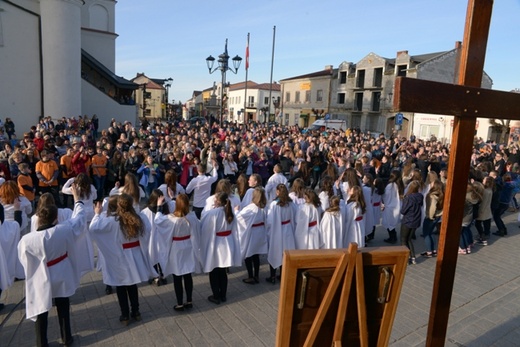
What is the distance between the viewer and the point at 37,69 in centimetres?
2392

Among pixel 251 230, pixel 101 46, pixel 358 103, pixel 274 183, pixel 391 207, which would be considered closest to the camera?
pixel 251 230

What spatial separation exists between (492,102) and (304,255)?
1858 millimetres

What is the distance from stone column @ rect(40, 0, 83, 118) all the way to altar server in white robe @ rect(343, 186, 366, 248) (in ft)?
73.1

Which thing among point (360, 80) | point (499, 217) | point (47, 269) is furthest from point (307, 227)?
point (360, 80)

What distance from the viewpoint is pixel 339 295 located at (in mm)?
2771

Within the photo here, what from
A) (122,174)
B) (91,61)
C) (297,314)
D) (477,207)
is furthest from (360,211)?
(91,61)

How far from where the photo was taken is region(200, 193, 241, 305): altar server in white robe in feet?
19.1

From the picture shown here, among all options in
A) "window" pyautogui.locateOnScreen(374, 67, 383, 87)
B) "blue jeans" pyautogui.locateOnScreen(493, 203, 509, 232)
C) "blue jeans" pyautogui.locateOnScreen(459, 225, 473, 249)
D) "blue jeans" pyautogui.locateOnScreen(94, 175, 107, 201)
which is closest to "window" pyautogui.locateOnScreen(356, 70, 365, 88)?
"window" pyautogui.locateOnScreen(374, 67, 383, 87)

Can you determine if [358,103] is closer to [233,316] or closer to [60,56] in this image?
[60,56]

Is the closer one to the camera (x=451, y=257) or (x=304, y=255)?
(x=304, y=255)

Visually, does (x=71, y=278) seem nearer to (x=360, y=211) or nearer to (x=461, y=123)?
(x=461, y=123)

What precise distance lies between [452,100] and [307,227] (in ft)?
14.9

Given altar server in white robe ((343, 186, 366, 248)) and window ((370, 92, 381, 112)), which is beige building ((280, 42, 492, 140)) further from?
altar server in white robe ((343, 186, 366, 248))

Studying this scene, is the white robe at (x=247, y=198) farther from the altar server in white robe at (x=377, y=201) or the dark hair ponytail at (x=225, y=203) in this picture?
the altar server in white robe at (x=377, y=201)
